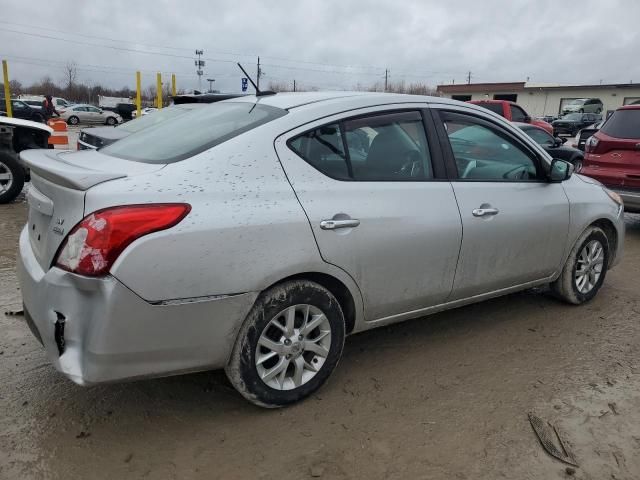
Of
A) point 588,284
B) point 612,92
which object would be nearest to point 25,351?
point 588,284

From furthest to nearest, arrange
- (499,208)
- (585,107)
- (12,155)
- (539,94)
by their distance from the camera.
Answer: (539,94) → (585,107) → (12,155) → (499,208)

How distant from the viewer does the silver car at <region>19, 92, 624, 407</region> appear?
225 cm

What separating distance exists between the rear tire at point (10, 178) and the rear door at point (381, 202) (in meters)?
6.52

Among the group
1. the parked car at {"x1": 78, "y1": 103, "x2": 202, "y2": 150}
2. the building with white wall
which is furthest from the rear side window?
the building with white wall

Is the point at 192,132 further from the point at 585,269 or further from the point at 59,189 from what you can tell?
the point at 585,269

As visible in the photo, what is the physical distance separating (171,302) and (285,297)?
1.85 feet

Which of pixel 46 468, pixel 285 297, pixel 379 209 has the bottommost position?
pixel 46 468

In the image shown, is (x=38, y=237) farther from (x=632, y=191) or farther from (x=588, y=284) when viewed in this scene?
(x=632, y=191)

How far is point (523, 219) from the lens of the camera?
3615 millimetres

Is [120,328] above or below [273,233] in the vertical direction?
below

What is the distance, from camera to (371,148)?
3076 mm

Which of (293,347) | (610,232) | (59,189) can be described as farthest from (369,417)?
(610,232)

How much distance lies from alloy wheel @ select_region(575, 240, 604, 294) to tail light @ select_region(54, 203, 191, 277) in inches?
133

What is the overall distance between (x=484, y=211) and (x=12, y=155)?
7039 mm
